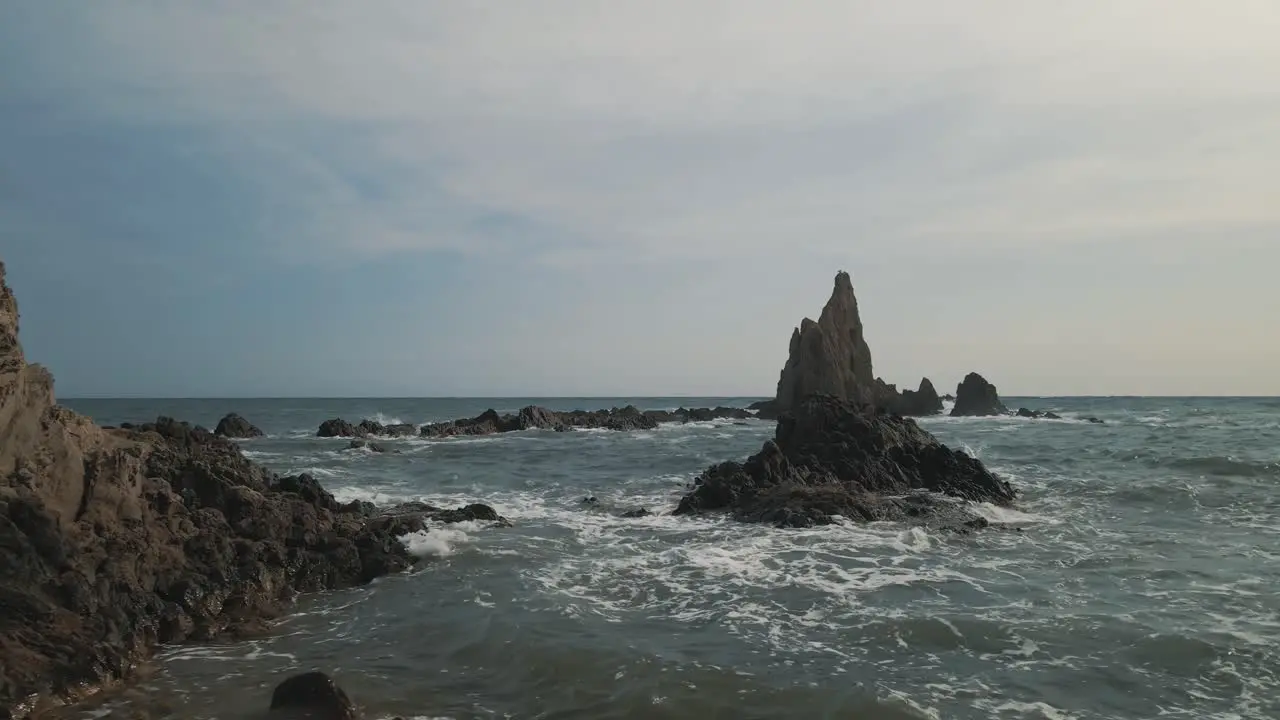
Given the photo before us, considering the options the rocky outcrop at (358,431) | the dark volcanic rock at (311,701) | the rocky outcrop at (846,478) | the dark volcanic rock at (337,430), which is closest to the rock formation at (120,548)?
the dark volcanic rock at (311,701)

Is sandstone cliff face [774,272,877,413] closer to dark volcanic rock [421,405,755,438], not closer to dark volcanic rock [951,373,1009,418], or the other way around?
dark volcanic rock [421,405,755,438]

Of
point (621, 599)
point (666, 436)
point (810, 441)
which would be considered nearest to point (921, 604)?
point (621, 599)

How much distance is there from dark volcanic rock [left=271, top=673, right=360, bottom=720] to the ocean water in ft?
0.98

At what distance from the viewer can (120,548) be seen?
9.57 m

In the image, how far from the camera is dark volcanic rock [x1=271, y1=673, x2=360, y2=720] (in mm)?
6750

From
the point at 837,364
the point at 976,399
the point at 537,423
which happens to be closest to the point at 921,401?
the point at 976,399

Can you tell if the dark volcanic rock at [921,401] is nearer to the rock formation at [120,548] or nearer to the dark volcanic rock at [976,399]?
the dark volcanic rock at [976,399]

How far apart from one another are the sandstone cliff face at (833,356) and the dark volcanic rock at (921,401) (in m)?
5.51

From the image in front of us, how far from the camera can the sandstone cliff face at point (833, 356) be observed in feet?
192

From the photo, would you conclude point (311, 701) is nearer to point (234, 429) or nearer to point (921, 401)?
point (234, 429)

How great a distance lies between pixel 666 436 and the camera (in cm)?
4447

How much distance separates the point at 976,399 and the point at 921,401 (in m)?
5.69

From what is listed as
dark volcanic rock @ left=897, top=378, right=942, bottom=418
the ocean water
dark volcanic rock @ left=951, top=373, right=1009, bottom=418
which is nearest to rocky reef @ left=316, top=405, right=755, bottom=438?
dark volcanic rock @ left=897, top=378, right=942, bottom=418

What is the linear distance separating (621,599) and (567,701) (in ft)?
11.8
